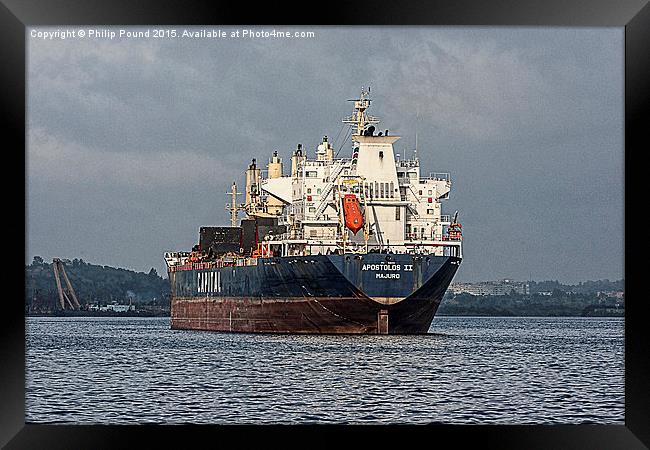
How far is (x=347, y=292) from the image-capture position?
97.3ft

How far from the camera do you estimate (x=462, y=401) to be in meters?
17.1

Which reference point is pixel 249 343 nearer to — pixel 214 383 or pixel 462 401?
pixel 214 383

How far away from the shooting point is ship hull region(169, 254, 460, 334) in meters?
29.5

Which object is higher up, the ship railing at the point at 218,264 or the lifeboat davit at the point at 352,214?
the lifeboat davit at the point at 352,214

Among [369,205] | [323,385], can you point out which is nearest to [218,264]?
[369,205]

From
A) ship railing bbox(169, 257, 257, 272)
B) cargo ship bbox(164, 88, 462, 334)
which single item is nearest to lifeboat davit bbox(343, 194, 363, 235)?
cargo ship bbox(164, 88, 462, 334)

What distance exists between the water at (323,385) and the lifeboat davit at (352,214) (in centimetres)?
326

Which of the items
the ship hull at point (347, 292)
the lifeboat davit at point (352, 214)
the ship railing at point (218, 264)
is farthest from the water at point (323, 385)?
the ship railing at point (218, 264)

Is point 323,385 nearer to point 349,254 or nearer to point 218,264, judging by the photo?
point 349,254
